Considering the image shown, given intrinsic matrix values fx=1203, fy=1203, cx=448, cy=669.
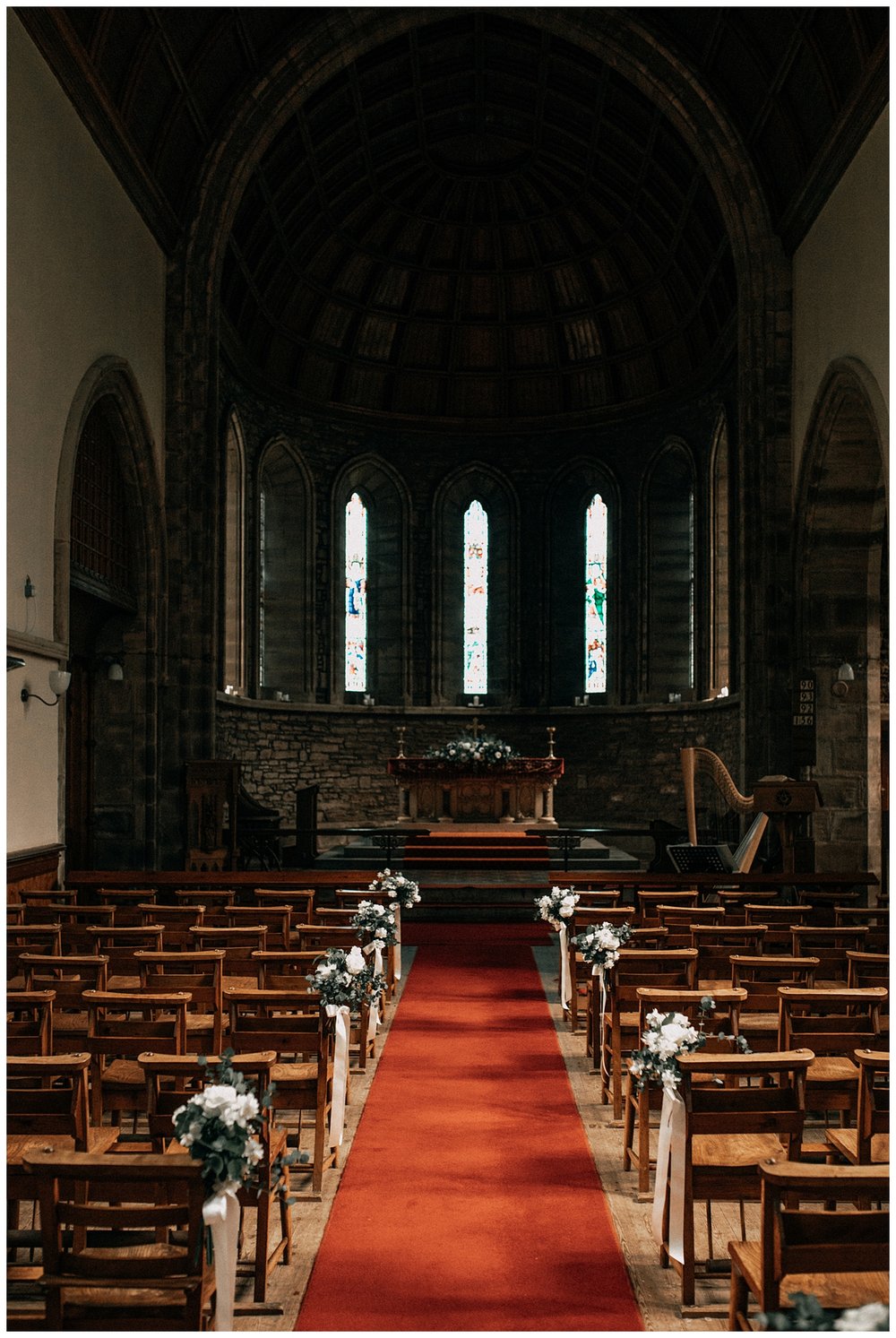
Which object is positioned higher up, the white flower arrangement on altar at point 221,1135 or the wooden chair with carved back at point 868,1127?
the white flower arrangement on altar at point 221,1135

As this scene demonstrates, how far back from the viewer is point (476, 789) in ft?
61.5

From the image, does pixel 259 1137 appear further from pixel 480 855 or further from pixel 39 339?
pixel 480 855

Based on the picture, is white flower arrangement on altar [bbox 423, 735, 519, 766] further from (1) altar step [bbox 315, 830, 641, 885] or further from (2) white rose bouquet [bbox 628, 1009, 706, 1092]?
(2) white rose bouquet [bbox 628, 1009, 706, 1092]

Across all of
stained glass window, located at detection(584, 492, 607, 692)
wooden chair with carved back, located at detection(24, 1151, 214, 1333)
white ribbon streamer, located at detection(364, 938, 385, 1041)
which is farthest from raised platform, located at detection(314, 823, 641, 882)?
wooden chair with carved back, located at detection(24, 1151, 214, 1333)

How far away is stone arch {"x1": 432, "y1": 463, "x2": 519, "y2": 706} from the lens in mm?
25500

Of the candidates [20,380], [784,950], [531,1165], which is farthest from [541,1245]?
[20,380]

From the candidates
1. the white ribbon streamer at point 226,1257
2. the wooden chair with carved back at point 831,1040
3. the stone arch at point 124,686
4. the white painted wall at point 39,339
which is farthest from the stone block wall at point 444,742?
the white ribbon streamer at point 226,1257

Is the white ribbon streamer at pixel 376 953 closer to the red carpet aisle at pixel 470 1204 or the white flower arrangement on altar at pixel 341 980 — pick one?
the red carpet aisle at pixel 470 1204

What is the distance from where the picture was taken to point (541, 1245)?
4.95m

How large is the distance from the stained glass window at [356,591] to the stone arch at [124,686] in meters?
8.09

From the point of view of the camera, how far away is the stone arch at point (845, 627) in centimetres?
1641

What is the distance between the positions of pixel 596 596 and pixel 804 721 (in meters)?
9.16

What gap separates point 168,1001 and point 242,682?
17.2 metres

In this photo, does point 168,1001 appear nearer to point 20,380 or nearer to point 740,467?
point 20,380
